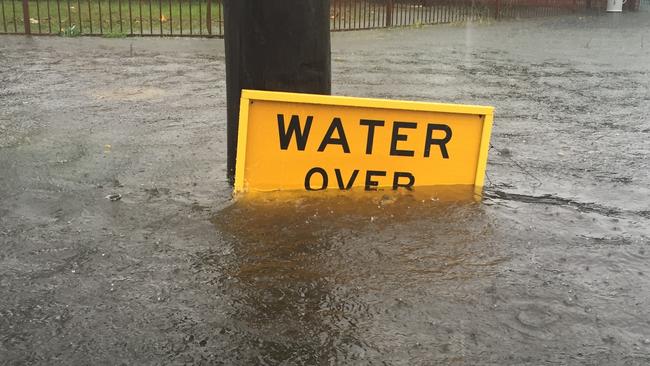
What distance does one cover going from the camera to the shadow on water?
8.55ft

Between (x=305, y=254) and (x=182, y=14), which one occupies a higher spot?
(x=182, y=14)

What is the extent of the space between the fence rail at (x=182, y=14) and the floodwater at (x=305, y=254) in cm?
796

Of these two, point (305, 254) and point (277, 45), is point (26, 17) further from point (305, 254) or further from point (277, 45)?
point (305, 254)

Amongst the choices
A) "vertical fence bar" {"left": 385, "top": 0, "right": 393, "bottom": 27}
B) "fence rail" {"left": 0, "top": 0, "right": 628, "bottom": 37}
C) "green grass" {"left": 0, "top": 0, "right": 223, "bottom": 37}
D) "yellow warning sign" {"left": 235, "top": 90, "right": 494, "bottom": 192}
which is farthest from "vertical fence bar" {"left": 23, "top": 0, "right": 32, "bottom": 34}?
"yellow warning sign" {"left": 235, "top": 90, "right": 494, "bottom": 192}

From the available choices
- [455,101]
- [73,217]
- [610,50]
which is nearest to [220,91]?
[455,101]

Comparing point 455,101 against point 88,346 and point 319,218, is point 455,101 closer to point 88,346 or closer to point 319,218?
point 319,218

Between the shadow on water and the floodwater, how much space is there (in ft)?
0.03

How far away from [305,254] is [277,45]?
Answer: 1325mm

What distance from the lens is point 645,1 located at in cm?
3700

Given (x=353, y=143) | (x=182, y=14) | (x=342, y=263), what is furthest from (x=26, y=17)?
(x=342, y=263)

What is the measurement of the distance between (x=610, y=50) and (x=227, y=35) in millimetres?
10835

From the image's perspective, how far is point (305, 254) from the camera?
3.32 meters

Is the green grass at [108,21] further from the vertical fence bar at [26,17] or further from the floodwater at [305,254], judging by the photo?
the floodwater at [305,254]

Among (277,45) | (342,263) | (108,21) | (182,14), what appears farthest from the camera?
(182,14)
